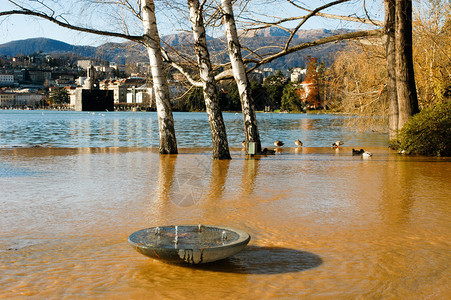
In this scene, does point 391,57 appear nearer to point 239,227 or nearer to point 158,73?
point 158,73

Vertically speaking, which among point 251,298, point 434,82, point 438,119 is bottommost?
point 251,298

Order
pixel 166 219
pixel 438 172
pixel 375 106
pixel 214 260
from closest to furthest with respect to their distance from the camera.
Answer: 1. pixel 214 260
2. pixel 166 219
3. pixel 438 172
4. pixel 375 106

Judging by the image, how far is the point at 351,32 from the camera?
21078 mm

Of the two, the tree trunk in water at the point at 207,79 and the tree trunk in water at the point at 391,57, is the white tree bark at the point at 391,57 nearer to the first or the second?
the tree trunk in water at the point at 391,57

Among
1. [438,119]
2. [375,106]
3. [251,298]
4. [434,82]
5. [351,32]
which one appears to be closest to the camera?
[251,298]

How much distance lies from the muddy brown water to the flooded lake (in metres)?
0.02

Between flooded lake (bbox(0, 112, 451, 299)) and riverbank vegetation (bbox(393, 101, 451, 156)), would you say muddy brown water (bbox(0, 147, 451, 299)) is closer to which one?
flooded lake (bbox(0, 112, 451, 299))

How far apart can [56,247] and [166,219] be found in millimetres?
2015

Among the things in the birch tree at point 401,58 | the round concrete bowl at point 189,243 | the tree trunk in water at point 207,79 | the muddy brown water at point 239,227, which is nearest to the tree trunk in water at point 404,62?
the birch tree at point 401,58

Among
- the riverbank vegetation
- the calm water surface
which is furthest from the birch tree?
the calm water surface

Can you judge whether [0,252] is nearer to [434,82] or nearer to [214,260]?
[214,260]

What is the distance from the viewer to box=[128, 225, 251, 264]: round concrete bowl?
5.42m

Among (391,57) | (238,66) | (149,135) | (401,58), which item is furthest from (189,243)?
(149,135)

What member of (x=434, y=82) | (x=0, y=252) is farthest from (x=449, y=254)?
(x=434, y=82)
